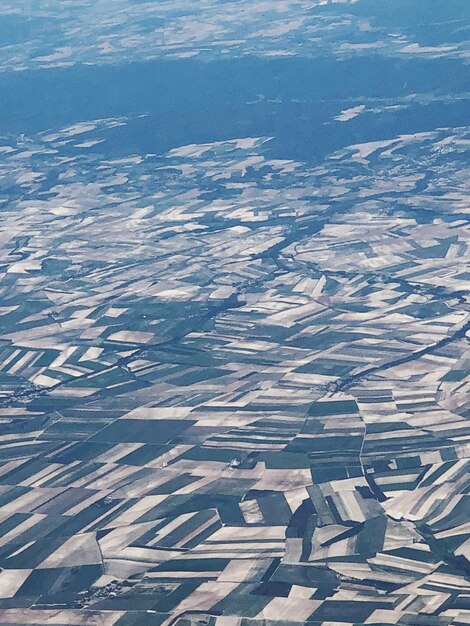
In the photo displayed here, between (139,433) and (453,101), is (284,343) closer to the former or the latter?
(139,433)

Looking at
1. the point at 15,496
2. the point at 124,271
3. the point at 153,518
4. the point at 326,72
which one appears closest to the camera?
the point at 153,518

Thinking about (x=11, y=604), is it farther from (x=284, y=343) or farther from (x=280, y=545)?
(x=284, y=343)

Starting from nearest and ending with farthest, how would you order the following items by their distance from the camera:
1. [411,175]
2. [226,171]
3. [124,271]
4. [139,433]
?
[139,433] → [124,271] → [411,175] → [226,171]

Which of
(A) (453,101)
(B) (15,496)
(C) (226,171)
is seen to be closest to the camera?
(B) (15,496)

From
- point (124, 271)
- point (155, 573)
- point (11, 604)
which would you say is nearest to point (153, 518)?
point (155, 573)

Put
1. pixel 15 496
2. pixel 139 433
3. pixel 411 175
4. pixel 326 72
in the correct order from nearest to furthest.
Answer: pixel 15 496 < pixel 139 433 < pixel 411 175 < pixel 326 72

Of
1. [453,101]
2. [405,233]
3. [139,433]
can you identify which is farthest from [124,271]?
[453,101]

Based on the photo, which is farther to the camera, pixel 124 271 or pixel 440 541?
pixel 124 271

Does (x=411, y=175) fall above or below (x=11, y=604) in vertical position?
below

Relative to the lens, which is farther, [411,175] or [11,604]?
[411,175]
